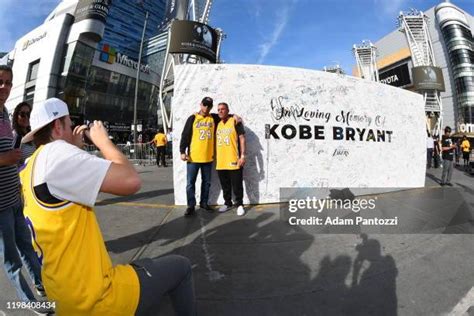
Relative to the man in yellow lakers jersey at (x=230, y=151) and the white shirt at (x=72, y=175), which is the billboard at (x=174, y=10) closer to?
the man in yellow lakers jersey at (x=230, y=151)

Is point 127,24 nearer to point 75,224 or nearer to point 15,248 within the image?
point 15,248

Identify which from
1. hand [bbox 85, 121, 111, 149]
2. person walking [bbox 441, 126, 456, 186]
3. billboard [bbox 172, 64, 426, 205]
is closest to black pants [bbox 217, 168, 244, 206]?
billboard [bbox 172, 64, 426, 205]

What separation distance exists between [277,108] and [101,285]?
16.4ft

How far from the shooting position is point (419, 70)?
43344 millimetres

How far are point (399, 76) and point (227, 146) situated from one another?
67006mm

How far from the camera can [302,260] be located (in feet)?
11.4

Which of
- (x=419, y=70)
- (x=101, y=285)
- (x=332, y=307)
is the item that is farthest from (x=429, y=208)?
(x=419, y=70)

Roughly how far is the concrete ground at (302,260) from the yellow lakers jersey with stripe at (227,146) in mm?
838

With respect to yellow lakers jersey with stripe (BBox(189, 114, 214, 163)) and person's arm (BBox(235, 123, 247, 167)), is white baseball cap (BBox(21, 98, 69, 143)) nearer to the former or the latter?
yellow lakers jersey with stripe (BBox(189, 114, 214, 163))

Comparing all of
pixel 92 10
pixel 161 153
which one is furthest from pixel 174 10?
pixel 161 153

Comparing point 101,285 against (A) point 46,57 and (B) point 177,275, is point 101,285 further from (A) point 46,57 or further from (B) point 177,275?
(A) point 46,57

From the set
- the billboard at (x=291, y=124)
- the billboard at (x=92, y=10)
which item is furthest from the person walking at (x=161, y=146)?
the billboard at (x=92, y=10)

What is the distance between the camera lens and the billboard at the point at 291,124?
5.86m

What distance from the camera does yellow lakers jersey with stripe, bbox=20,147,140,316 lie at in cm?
147
